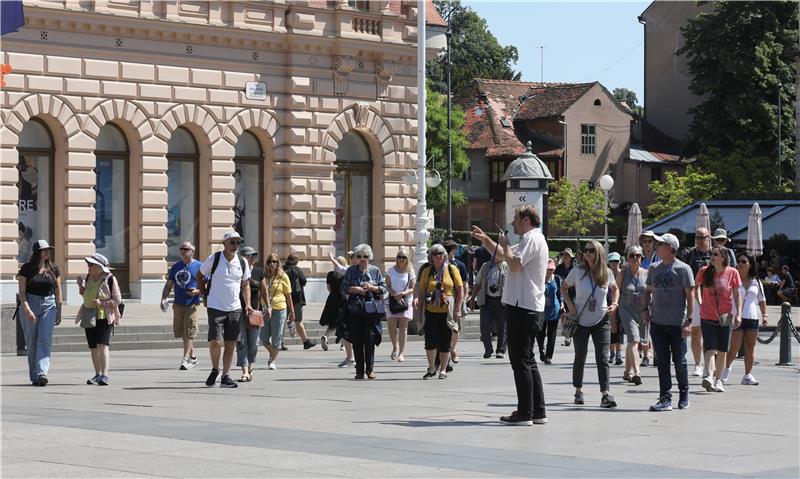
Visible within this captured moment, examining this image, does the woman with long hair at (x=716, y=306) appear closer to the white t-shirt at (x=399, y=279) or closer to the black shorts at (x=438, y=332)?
the black shorts at (x=438, y=332)

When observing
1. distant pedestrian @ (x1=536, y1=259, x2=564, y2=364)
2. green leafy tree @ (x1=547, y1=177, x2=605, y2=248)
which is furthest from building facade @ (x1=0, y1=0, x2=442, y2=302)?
green leafy tree @ (x1=547, y1=177, x2=605, y2=248)

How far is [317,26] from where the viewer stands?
40125 millimetres

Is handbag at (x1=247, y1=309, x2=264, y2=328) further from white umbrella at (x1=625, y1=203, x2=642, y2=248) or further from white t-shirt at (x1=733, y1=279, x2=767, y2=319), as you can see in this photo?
white umbrella at (x1=625, y1=203, x2=642, y2=248)

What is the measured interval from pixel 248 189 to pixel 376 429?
26471 mm

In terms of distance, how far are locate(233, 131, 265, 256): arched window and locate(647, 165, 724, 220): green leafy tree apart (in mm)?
33954

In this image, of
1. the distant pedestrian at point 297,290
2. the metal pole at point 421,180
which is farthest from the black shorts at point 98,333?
the metal pole at point 421,180

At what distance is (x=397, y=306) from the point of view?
76.3 ft

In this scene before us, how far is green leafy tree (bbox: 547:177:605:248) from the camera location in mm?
86875

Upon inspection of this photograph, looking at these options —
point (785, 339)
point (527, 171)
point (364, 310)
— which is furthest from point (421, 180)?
point (364, 310)

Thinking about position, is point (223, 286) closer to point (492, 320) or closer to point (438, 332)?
point (438, 332)

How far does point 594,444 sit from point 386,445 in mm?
1772

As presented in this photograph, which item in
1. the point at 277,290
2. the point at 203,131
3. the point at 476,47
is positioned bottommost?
the point at 277,290

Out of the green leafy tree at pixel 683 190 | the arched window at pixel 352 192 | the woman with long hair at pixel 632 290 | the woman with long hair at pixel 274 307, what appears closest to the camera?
the woman with long hair at pixel 632 290

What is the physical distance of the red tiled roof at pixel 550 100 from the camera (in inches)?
3593
